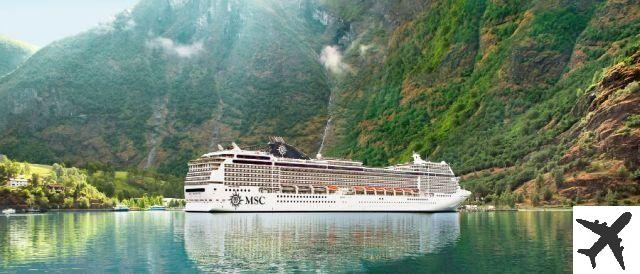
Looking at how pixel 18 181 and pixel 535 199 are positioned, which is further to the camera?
pixel 18 181

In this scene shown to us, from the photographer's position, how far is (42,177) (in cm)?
18912

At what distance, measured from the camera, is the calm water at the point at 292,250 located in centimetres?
5200

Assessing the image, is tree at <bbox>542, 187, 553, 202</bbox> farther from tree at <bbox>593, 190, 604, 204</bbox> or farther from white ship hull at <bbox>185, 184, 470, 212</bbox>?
white ship hull at <bbox>185, 184, 470, 212</bbox>

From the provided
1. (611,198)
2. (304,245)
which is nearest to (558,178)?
(611,198)

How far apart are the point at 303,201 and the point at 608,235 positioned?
406 feet

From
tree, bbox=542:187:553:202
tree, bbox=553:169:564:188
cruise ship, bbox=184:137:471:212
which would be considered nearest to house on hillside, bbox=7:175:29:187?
cruise ship, bbox=184:137:471:212

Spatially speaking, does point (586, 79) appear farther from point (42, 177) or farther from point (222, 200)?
point (42, 177)

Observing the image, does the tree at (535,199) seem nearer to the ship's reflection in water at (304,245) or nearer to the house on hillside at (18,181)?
the ship's reflection in water at (304,245)

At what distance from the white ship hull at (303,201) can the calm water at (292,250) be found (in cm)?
5142

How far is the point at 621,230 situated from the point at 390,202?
441ft

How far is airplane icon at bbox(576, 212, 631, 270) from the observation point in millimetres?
28545

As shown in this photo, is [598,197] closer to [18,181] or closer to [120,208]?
[120,208]

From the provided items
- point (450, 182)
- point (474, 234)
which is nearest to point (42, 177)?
point (450, 182)

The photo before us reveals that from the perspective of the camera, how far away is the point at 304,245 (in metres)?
67.2
